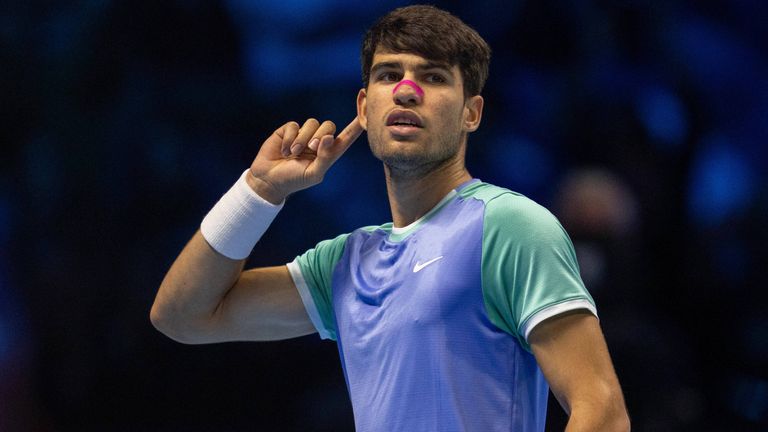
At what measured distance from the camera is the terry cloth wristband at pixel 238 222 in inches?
95.2

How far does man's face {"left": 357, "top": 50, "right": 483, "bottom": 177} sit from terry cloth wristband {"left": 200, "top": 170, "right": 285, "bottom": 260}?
1.07ft

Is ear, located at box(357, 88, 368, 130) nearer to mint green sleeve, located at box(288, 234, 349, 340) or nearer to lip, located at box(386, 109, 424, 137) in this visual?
lip, located at box(386, 109, 424, 137)

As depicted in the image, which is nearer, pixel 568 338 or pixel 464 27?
pixel 568 338

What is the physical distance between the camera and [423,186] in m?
2.29

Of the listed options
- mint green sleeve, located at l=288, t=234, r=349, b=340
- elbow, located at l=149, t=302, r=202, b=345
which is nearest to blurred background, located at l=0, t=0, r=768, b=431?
elbow, located at l=149, t=302, r=202, b=345

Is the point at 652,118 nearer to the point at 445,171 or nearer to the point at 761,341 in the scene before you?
the point at 761,341

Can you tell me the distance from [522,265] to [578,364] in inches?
8.4

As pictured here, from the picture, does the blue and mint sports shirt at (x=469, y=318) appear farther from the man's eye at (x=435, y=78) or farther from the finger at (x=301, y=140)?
the finger at (x=301, y=140)

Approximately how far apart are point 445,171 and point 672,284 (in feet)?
5.20

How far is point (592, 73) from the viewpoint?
372 centimetres

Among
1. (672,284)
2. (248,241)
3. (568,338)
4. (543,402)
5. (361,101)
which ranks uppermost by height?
(361,101)

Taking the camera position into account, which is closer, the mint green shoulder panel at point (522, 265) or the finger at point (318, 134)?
the mint green shoulder panel at point (522, 265)

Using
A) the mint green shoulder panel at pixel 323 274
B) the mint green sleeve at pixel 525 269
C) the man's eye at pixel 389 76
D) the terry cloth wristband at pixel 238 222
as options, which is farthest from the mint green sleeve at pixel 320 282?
the mint green sleeve at pixel 525 269

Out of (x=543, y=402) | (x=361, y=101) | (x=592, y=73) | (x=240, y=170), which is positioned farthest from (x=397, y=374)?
(x=592, y=73)
